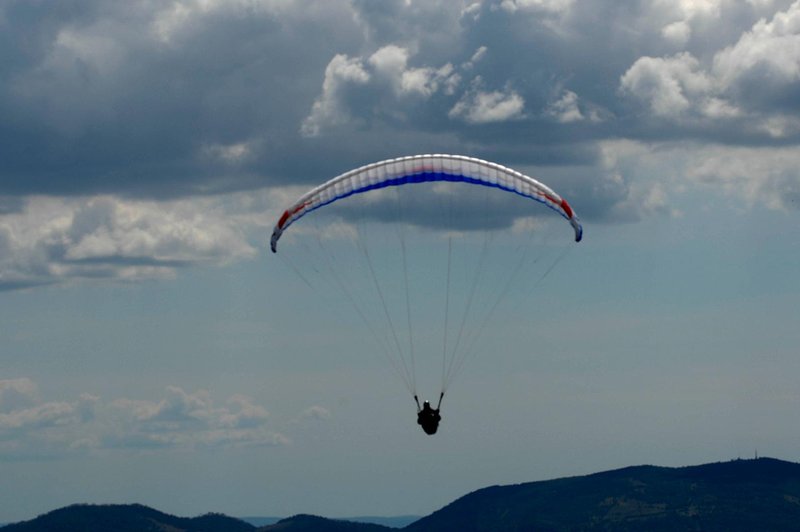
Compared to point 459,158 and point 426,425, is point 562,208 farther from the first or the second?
point 426,425

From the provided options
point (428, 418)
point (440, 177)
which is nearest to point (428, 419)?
point (428, 418)

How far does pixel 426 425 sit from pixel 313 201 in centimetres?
1721

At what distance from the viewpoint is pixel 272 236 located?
88375 millimetres

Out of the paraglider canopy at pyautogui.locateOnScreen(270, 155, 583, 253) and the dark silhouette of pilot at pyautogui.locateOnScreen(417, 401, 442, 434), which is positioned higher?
the paraglider canopy at pyautogui.locateOnScreen(270, 155, 583, 253)

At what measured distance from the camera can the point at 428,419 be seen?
8338 centimetres

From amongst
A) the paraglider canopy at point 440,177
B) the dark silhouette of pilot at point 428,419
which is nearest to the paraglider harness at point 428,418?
the dark silhouette of pilot at point 428,419

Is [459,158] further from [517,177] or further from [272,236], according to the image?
[272,236]

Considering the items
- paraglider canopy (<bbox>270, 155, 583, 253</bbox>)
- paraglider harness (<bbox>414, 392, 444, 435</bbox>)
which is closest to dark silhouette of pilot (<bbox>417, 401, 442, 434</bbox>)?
paraglider harness (<bbox>414, 392, 444, 435</bbox>)

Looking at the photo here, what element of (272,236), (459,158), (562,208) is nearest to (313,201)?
(272,236)

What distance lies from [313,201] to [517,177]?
14118 millimetres

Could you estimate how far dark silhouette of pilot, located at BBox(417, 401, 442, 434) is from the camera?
8321cm

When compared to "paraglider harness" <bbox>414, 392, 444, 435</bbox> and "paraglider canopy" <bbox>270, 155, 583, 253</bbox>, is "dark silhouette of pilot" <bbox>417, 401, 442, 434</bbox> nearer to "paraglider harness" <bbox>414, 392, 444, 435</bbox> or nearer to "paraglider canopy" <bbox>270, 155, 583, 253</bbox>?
"paraglider harness" <bbox>414, 392, 444, 435</bbox>

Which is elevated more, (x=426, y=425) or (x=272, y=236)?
(x=272, y=236)

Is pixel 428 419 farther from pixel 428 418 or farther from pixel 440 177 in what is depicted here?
pixel 440 177
